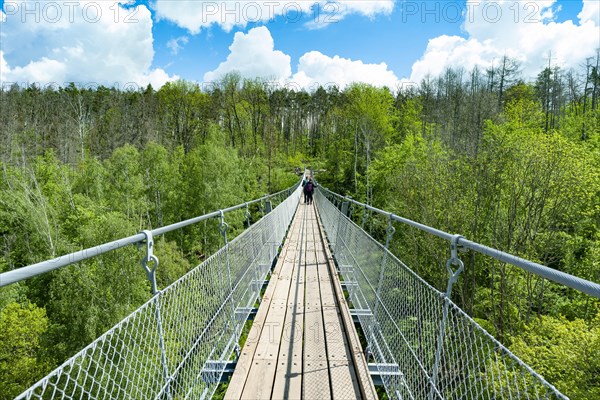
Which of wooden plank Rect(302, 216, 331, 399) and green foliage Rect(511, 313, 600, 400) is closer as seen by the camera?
wooden plank Rect(302, 216, 331, 399)

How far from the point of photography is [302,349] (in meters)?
3.34

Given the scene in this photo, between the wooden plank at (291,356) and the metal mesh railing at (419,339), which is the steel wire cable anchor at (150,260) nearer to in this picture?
the metal mesh railing at (419,339)

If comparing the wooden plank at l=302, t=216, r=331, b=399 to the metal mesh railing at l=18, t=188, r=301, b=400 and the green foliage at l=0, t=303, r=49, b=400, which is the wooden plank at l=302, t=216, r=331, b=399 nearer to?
→ the metal mesh railing at l=18, t=188, r=301, b=400

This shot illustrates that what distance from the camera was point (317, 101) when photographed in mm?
57812

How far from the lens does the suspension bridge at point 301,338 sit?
158 centimetres

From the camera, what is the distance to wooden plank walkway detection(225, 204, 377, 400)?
2707 millimetres

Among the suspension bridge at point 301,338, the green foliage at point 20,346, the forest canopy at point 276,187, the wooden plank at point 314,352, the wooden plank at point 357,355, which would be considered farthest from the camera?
the green foliage at point 20,346

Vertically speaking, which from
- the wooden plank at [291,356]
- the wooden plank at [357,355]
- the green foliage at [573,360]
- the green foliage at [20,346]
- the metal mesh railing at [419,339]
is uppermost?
the metal mesh railing at [419,339]

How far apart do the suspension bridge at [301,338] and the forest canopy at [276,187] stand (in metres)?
7.65

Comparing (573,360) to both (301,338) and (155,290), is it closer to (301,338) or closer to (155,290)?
(301,338)

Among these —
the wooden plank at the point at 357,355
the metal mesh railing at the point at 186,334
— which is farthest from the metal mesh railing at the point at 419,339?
the metal mesh railing at the point at 186,334

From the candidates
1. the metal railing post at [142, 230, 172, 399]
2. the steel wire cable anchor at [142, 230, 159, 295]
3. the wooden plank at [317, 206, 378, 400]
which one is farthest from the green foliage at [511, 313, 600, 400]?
the steel wire cable anchor at [142, 230, 159, 295]

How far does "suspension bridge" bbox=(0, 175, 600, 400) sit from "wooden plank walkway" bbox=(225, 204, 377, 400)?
1 cm

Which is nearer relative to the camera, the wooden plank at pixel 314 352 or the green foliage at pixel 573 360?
the wooden plank at pixel 314 352
